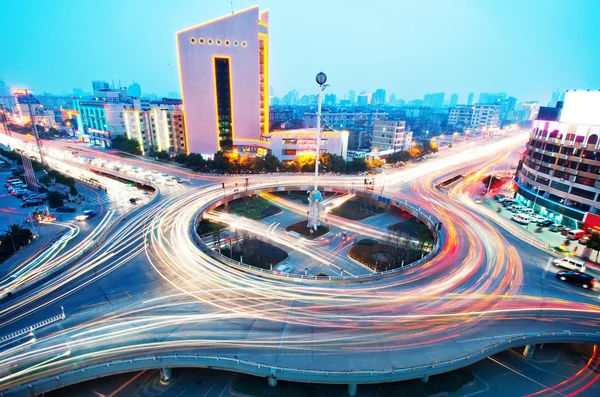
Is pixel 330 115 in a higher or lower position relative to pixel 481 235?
higher

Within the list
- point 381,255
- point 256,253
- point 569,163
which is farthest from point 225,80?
point 569,163

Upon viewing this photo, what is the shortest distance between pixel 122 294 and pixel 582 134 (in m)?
56.4

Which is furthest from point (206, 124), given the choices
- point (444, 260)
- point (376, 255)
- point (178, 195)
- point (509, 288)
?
point (509, 288)

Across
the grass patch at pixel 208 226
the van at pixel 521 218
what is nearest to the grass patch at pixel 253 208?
the grass patch at pixel 208 226

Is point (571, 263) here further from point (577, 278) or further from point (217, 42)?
point (217, 42)

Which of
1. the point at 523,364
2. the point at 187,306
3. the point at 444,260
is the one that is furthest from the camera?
the point at 444,260

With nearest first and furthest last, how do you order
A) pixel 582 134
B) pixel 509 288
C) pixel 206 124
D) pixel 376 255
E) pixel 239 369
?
pixel 239 369 < pixel 509 288 < pixel 376 255 < pixel 582 134 < pixel 206 124

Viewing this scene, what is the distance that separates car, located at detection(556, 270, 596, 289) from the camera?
1018 inches

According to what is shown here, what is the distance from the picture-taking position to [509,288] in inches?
1005

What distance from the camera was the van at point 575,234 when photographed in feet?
122

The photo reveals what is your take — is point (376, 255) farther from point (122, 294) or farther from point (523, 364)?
point (122, 294)

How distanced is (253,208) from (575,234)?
4424 centimetres

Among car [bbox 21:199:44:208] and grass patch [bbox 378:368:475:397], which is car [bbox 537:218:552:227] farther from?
car [bbox 21:199:44:208]

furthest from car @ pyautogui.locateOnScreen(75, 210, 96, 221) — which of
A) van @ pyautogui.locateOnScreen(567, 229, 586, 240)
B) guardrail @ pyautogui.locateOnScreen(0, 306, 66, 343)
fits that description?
van @ pyautogui.locateOnScreen(567, 229, 586, 240)
